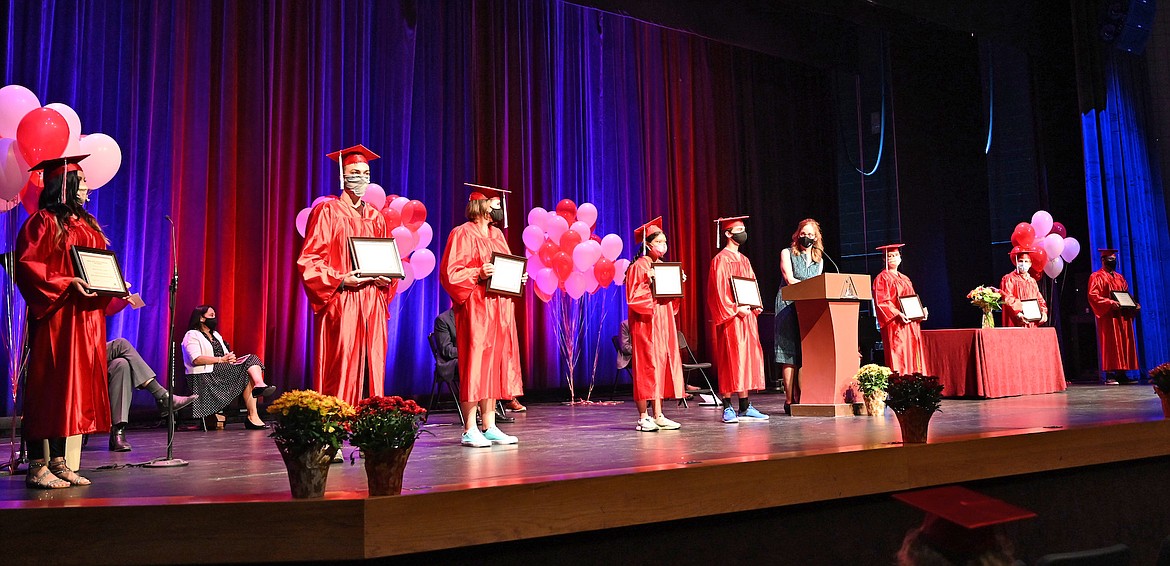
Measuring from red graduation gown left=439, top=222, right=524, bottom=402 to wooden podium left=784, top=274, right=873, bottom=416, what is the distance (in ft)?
9.35

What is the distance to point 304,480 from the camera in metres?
2.69

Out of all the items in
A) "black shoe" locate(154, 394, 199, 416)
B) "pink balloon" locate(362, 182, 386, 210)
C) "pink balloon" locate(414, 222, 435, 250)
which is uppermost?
"pink balloon" locate(362, 182, 386, 210)

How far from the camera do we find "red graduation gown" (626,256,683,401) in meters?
5.94

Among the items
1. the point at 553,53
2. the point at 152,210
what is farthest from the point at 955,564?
the point at 553,53

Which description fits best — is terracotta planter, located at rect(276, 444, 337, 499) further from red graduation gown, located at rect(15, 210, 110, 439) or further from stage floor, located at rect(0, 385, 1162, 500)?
red graduation gown, located at rect(15, 210, 110, 439)

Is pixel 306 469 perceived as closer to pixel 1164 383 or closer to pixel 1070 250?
pixel 1164 383

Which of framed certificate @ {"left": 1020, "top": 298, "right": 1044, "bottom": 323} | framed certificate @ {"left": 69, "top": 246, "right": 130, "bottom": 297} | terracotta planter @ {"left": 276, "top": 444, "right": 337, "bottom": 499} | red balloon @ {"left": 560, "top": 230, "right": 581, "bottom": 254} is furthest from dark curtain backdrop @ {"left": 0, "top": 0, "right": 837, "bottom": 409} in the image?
terracotta planter @ {"left": 276, "top": 444, "right": 337, "bottom": 499}

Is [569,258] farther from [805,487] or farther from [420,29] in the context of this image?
[805,487]

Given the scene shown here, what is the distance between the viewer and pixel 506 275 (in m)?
5.19

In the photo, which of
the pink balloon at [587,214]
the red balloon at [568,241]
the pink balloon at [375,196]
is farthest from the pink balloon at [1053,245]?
the pink balloon at [375,196]

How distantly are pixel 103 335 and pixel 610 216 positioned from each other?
805 cm

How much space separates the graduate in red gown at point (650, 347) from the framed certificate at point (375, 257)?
68.2 inches

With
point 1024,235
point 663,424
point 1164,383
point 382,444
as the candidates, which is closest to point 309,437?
point 382,444

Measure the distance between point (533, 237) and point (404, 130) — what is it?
1.83m
